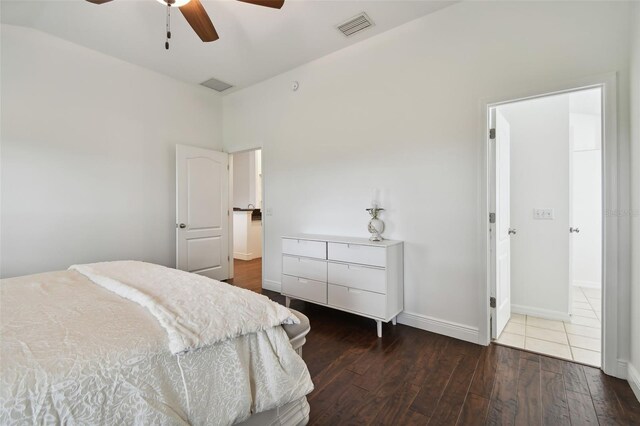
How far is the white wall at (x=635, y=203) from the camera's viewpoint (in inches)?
65.8

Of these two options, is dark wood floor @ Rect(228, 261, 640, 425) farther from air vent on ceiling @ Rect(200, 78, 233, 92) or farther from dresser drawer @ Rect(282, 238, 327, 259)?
air vent on ceiling @ Rect(200, 78, 233, 92)

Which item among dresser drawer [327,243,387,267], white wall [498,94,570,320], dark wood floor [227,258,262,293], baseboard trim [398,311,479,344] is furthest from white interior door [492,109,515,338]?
dark wood floor [227,258,262,293]

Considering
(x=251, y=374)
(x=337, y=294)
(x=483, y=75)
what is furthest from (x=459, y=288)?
(x=251, y=374)

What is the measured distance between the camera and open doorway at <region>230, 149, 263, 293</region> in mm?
4668

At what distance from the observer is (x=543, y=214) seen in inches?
114

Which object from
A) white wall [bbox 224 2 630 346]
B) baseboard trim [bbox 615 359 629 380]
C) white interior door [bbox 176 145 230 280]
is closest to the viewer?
baseboard trim [bbox 615 359 629 380]

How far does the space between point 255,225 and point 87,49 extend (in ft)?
13.0

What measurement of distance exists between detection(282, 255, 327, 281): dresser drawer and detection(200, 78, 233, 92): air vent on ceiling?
8.85ft

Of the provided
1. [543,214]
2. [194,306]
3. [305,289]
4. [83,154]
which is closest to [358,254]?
[305,289]

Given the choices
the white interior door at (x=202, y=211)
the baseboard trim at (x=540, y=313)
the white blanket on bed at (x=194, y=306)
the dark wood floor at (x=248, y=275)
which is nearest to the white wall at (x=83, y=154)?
the white interior door at (x=202, y=211)

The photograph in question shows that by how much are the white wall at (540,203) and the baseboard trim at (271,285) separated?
110 inches

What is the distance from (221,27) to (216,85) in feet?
4.88

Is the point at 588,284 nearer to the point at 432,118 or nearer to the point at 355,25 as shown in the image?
the point at 432,118

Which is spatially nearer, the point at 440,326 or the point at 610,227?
the point at 610,227
